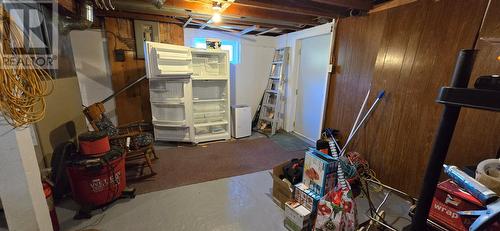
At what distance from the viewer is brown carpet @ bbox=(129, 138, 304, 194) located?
→ 8.05 ft

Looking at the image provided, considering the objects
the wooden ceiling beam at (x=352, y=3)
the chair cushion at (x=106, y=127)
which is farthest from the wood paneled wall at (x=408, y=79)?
the chair cushion at (x=106, y=127)

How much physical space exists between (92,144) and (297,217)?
6.05 feet

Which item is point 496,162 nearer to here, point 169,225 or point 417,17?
point 417,17

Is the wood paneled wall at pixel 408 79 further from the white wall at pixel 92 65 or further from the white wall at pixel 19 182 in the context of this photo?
the white wall at pixel 92 65

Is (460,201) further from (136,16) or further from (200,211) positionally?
(136,16)

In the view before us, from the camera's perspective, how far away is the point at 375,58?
93.8 inches

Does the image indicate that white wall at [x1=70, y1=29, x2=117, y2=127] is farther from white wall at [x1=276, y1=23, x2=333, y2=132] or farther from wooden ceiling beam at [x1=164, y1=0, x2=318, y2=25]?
white wall at [x1=276, y1=23, x2=333, y2=132]

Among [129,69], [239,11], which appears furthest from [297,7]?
[129,69]

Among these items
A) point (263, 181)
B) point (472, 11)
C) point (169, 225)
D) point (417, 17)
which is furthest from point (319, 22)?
point (169, 225)

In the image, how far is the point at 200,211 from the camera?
195cm

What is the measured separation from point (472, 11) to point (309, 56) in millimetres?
2241

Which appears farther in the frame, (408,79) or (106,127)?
(106,127)

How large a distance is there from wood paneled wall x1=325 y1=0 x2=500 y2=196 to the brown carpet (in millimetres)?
1215

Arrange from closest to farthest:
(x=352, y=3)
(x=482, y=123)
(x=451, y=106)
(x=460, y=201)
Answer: (x=451, y=106)
(x=460, y=201)
(x=482, y=123)
(x=352, y=3)
